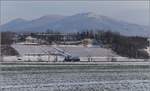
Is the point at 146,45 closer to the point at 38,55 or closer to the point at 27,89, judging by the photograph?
the point at 38,55

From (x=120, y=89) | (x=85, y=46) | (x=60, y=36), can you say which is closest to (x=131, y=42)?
(x=85, y=46)

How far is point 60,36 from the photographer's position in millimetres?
45688

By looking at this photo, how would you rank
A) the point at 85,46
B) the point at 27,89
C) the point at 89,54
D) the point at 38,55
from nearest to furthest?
the point at 27,89 < the point at 38,55 < the point at 89,54 < the point at 85,46

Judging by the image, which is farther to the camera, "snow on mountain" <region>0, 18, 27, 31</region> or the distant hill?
the distant hill

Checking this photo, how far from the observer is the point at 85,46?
43844 millimetres

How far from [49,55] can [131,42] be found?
8531 mm

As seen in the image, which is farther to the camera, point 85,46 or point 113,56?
point 85,46

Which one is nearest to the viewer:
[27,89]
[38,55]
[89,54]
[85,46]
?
[27,89]

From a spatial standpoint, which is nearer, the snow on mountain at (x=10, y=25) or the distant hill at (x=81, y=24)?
the snow on mountain at (x=10, y=25)

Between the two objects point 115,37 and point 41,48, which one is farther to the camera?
point 115,37

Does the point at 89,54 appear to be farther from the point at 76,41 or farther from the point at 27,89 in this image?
the point at 27,89

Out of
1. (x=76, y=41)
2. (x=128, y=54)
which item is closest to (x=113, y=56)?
(x=128, y=54)

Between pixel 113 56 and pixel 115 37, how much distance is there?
5596 mm

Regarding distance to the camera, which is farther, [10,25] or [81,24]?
[81,24]
